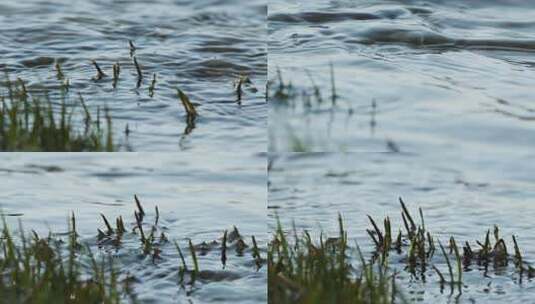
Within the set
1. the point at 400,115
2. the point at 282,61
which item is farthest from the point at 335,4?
the point at 400,115

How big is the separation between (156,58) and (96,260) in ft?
8.30

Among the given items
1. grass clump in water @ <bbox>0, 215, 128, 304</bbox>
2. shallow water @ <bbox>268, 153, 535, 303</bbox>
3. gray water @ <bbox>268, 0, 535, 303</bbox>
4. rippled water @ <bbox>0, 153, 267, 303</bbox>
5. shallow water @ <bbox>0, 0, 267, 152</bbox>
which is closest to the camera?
grass clump in water @ <bbox>0, 215, 128, 304</bbox>

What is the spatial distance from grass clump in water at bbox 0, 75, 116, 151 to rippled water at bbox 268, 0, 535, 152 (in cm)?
98

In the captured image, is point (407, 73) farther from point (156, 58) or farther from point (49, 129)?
point (49, 129)

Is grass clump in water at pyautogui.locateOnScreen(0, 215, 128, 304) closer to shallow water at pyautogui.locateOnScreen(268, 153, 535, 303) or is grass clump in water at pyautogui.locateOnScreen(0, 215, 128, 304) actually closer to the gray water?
the gray water

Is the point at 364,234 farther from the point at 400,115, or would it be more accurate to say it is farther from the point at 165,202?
the point at 165,202

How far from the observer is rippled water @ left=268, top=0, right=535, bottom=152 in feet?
22.1

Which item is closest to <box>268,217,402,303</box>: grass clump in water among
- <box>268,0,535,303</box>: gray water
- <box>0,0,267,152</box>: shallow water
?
<box>268,0,535,303</box>: gray water

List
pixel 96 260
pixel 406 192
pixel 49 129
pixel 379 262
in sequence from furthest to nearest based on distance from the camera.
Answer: pixel 406 192 < pixel 96 260 < pixel 49 129 < pixel 379 262

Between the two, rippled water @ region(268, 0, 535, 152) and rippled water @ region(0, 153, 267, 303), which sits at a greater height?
rippled water @ region(268, 0, 535, 152)

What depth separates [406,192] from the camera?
25.7 feet

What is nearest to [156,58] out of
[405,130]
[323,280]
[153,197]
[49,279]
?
[153,197]

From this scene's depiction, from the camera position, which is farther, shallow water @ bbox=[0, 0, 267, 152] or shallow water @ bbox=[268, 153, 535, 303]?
shallow water @ bbox=[268, 153, 535, 303]

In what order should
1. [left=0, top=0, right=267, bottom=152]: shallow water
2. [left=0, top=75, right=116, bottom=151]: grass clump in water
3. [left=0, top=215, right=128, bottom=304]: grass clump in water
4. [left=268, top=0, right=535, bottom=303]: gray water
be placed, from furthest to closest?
[left=0, top=0, right=267, bottom=152]: shallow water < [left=268, top=0, right=535, bottom=303]: gray water < [left=0, top=75, right=116, bottom=151]: grass clump in water < [left=0, top=215, right=128, bottom=304]: grass clump in water
